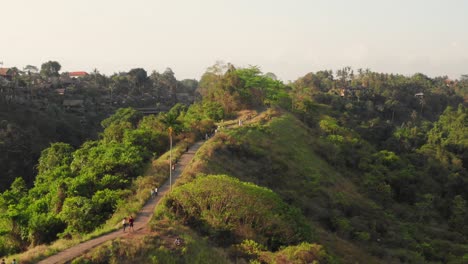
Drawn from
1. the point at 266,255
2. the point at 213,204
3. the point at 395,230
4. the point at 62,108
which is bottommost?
the point at 395,230

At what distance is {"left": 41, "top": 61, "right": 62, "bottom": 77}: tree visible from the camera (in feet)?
332

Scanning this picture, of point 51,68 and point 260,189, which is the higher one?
point 51,68

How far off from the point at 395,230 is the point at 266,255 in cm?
1940

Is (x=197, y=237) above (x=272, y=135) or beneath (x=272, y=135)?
beneath

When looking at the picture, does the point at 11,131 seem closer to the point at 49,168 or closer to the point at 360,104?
the point at 49,168

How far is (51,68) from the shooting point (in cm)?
10425

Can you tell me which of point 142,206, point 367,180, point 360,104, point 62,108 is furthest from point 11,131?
point 360,104

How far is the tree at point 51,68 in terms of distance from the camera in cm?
10119

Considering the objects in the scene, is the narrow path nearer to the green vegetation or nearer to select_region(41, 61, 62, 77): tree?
the green vegetation

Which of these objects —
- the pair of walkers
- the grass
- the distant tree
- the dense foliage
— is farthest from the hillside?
the distant tree

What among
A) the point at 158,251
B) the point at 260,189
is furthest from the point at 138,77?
the point at 158,251

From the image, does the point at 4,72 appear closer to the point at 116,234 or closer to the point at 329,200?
the point at 329,200

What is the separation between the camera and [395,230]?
34.3 metres

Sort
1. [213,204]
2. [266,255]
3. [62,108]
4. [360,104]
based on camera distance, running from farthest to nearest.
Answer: [360,104]
[62,108]
[213,204]
[266,255]
